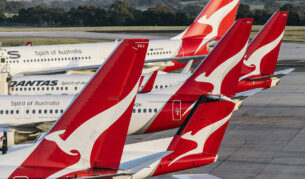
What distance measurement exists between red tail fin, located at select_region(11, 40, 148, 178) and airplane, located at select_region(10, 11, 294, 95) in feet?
71.7

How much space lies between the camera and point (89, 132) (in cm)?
1495

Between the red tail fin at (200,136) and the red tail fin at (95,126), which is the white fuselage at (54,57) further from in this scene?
the red tail fin at (95,126)

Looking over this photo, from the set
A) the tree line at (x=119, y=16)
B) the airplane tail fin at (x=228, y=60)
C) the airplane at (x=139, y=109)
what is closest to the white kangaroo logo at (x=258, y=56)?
the airplane at (x=139, y=109)

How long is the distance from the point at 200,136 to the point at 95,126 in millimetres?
4395

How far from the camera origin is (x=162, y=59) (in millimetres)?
54219

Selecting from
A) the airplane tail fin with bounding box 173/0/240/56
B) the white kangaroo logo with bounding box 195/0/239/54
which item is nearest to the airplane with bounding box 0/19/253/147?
the airplane tail fin with bounding box 173/0/240/56

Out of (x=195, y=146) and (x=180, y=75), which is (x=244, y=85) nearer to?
(x=180, y=75)

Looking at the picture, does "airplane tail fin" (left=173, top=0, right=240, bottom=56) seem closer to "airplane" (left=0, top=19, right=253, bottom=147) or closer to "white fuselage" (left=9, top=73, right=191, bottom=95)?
"white fuselage" (left=9, top=73, right=191, bottom=95)

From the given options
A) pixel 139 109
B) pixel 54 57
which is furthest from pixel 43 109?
pixel 54 57

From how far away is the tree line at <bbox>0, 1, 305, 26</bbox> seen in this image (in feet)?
525

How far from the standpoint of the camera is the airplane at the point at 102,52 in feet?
176

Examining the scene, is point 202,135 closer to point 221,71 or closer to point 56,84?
point 221,71

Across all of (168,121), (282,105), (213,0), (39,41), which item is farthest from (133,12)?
(168,121)

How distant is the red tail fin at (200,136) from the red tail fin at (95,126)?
3.65 m
